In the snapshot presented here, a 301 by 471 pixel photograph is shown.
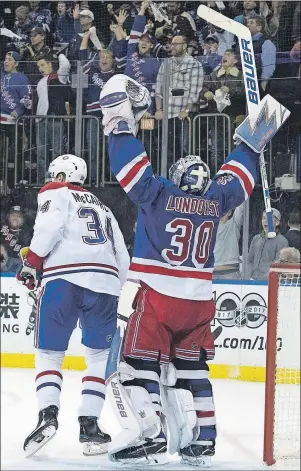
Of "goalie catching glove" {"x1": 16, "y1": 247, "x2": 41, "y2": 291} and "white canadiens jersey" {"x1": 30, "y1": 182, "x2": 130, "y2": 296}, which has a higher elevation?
Answer: "white canadiens jersey" {"x1": 30, "y1": 182, "x2": 130, "y2": 296}

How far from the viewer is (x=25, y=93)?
622 cm

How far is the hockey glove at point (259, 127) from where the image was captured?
142 inches

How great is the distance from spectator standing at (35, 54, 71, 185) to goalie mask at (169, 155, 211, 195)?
2756mm

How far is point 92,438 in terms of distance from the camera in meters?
3.62

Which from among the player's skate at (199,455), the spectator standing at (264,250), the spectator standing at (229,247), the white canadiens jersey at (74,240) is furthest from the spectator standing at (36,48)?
the player's skate at (199,455)

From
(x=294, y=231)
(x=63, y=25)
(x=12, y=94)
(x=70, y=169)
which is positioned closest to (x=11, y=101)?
(x=12, y=94)

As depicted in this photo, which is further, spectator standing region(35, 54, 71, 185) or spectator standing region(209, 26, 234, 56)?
spectator standing region(209, 26, 234, 56)

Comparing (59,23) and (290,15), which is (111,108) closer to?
(290,15)

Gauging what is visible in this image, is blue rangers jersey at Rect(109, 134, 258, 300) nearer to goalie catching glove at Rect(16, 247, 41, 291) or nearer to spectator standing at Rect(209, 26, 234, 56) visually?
goalie catching glove at Rect(16, 247, 41, 291)

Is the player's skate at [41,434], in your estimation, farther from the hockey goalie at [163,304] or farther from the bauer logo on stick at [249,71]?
the bauer logo on stick at [249,71]

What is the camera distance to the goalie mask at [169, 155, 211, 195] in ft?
11.3

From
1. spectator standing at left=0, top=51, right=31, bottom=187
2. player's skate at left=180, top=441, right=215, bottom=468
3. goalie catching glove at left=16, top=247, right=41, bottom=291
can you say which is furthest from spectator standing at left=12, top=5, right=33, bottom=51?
player's skate at left=180, top=441, right=215, bottom=468

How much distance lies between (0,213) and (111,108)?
2999 millimetres

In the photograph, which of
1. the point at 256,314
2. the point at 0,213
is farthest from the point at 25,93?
the point at 256,314
